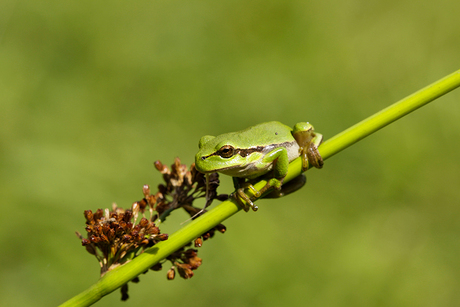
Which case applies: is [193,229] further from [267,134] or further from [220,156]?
[267,134]

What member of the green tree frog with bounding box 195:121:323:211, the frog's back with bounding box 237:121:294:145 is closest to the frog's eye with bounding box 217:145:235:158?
the green tree frog with bounding box 195:121:323:211

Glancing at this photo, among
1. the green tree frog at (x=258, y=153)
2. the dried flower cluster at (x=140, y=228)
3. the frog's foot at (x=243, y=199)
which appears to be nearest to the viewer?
the dried flower cluster at (x=140, y=228)

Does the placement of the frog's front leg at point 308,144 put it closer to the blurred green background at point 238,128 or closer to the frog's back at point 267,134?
the frog's back at point 267,134

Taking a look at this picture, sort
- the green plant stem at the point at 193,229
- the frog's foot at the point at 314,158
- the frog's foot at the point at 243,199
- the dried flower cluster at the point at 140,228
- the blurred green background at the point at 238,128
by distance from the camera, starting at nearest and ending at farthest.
Result: the green plant stem at the point at 193,229
the dried flower cluster at the point at 140,228
the frog's foot at the point at 243,199
the frog's foot at the point at 314,158
the blurred green background at the point at 238,128

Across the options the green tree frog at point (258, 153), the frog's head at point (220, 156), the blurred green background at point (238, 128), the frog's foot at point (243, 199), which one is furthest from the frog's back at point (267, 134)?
the blurred green background at point (238, 128)

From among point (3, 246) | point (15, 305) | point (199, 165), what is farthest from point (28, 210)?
point (199, 165)

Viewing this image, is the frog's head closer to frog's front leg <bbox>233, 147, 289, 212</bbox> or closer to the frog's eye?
the frog's eye

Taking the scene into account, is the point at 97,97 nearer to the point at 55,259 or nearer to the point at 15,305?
the point at 55,259
